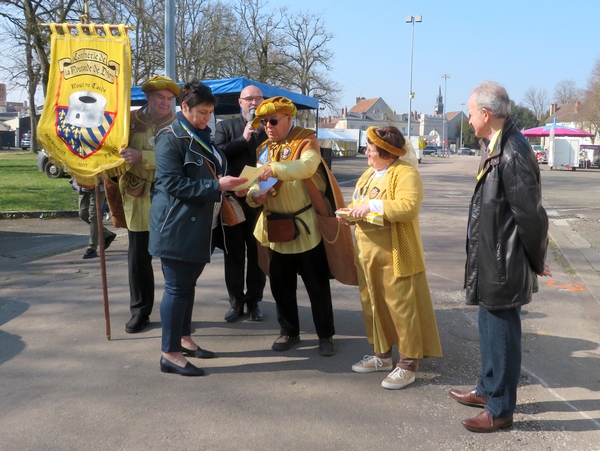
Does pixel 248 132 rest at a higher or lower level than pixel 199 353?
higher

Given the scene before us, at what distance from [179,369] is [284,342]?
858mm

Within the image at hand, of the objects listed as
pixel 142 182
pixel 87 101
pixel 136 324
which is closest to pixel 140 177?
pixel 142 182

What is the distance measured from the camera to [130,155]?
14.4ft

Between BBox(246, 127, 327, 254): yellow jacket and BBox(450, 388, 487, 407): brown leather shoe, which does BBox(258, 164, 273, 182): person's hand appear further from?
BBox(450, 388, 487, 407): brown leather shoe

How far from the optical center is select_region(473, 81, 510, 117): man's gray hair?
3.02 m

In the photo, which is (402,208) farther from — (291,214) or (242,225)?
(242,225)

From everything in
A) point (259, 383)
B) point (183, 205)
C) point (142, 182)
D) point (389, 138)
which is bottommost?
point (259, 383)

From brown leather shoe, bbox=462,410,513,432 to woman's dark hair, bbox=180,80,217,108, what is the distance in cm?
249

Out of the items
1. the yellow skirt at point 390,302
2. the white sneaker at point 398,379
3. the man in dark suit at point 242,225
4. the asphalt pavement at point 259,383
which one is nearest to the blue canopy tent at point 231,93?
the asphalt pavement at point 259,383

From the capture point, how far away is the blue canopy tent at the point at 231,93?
1505 centimetres

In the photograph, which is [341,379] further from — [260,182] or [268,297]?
[268,297]

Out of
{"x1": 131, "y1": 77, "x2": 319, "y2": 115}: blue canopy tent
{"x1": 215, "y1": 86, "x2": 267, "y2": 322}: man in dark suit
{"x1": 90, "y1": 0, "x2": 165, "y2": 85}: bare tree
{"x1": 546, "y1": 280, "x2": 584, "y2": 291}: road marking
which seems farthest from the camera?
{"x1": 90, "y1": 0, "x2": 165, "y2": 85}: bare tree

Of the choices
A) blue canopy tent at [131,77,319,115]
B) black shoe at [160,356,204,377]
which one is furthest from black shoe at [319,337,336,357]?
blue canopy tent at [131,77,319,115]

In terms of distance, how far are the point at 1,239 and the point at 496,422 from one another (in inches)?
330
